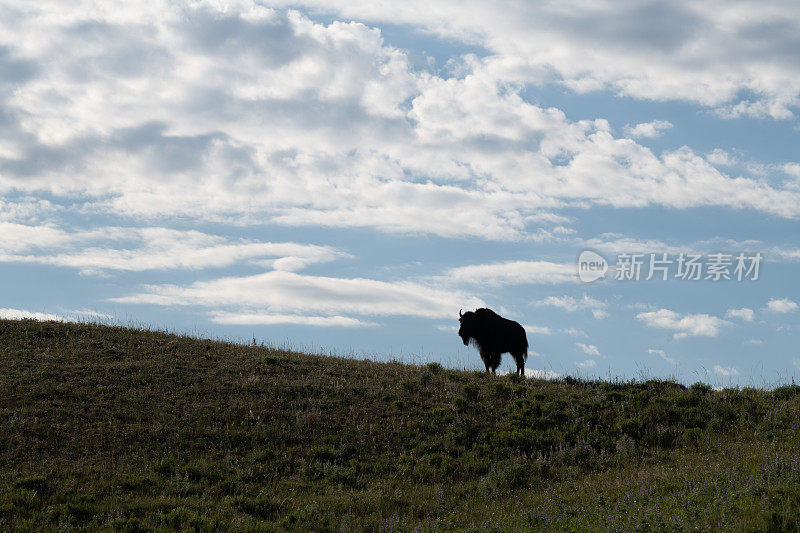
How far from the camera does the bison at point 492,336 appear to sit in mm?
26750

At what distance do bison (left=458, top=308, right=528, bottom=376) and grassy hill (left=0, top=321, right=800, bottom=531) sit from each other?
3.52 metres

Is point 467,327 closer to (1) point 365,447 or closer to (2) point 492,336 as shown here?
(2) point 492,336

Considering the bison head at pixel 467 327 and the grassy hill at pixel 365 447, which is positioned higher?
the bison head at pixel 467 327

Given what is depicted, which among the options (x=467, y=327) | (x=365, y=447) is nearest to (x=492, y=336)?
(x=467, y=327)

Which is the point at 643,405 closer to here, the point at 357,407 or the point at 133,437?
the point at 357,407

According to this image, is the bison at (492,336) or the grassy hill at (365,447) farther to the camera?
the bison at (492,336)

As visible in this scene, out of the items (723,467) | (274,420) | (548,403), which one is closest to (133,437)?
(274,420)

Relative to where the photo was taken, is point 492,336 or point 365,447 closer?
point 365,447

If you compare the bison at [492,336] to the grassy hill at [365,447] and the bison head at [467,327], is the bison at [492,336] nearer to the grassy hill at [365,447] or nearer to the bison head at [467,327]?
the bison head at [467,327]

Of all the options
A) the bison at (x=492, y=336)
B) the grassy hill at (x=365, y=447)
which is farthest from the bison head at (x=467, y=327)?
the grassy hill at (x=365, y=447)

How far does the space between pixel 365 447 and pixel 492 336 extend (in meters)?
11.6

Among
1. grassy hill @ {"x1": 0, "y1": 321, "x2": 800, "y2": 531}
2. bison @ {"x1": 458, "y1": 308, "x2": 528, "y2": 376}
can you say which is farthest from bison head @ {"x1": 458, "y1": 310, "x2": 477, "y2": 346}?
grassy hill @ {"x1": 0, "y1": 321, "x2": 800, "y2": 531}

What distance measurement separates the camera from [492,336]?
26812mm

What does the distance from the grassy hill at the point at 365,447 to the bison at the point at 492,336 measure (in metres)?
3.52
